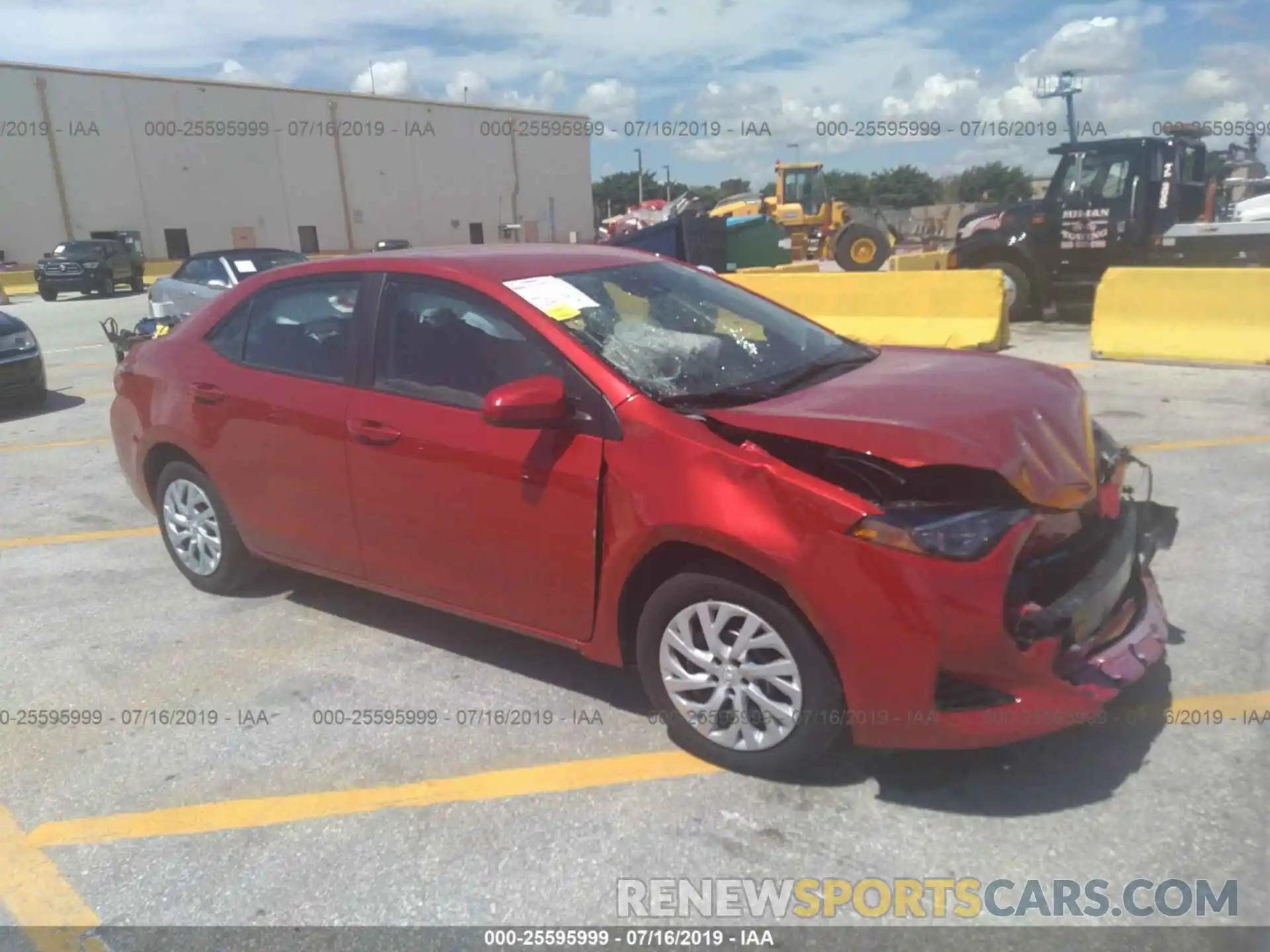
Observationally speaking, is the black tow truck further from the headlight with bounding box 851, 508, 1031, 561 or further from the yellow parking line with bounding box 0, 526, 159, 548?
the headlight with bounding box 851, 508, 1031, 561

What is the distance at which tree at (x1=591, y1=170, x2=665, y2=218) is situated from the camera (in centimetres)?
8800

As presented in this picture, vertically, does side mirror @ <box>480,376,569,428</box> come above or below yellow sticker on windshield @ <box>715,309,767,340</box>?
below

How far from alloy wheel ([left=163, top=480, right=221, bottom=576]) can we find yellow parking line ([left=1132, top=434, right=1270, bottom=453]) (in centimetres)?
548

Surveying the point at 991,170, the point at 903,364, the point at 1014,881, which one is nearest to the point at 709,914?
the point at 1014,881

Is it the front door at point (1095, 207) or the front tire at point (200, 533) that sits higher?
the front door at point (1095, 207)

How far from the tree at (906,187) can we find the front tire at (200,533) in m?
65.0

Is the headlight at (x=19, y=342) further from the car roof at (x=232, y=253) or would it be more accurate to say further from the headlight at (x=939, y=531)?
the headlight at (x=939, y=531)

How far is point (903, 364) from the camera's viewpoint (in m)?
3.78

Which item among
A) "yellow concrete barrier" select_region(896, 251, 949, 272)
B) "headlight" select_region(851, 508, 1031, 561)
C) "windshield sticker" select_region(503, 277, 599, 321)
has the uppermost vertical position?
"windshield sticker" select_region(503, 277, 599, 321)

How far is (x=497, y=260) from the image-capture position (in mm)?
3863

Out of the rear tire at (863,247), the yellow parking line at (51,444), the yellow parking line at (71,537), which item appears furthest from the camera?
the rear tire at (863,247)

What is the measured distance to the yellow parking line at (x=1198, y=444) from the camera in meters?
6.46

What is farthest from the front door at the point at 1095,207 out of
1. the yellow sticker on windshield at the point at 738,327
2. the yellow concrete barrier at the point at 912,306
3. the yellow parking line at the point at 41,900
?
the yellow parking line at the point at 41,900

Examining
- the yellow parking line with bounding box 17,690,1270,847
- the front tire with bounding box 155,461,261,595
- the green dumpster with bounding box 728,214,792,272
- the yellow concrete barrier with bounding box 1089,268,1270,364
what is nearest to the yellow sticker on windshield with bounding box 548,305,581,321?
the yellow parking line with bounding box 17,690,1270,847
